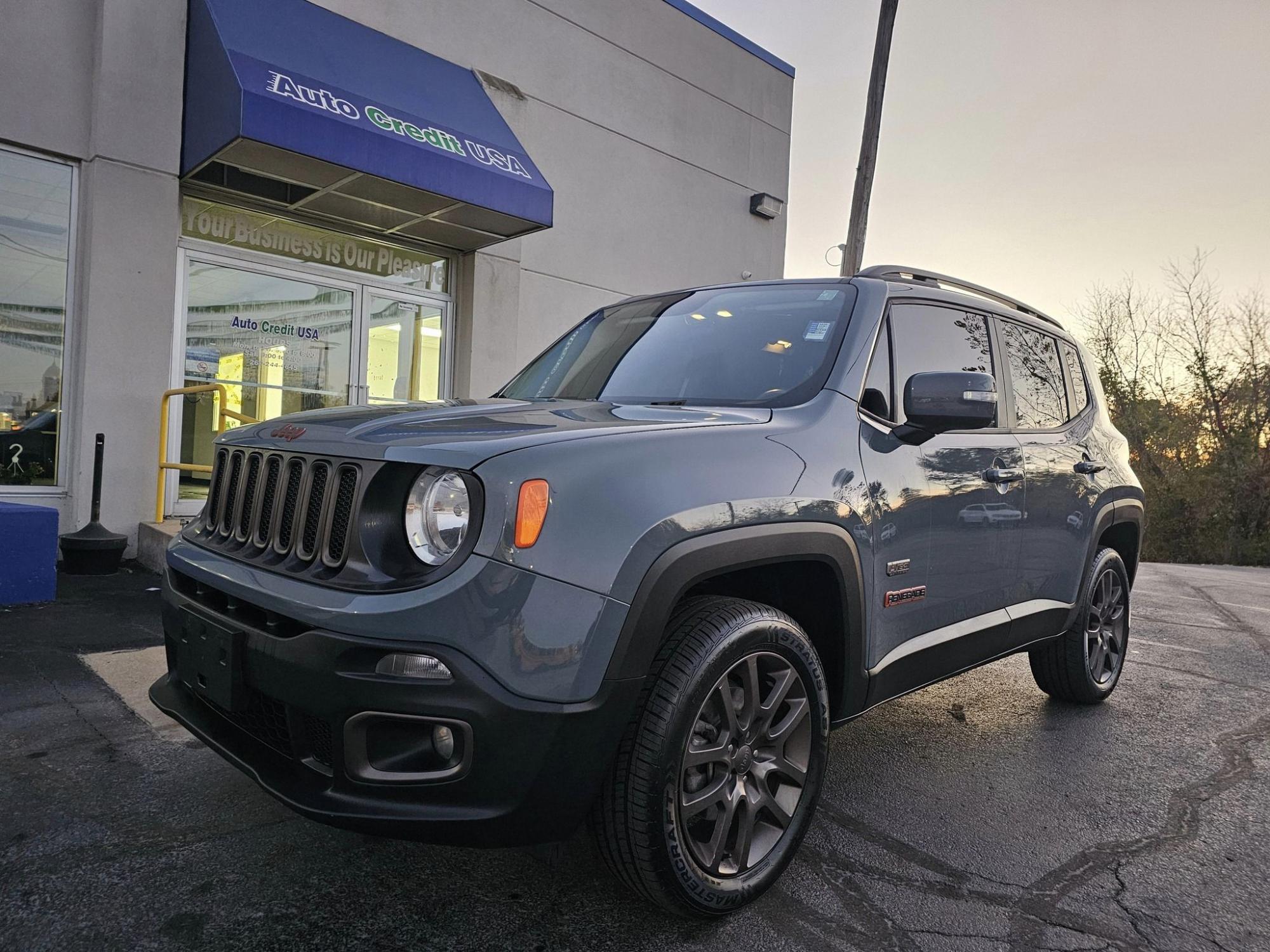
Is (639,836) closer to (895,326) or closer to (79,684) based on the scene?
(895,326)

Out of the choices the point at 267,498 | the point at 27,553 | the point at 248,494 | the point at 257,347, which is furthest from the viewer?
the point at 257,347

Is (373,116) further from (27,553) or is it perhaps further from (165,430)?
(27,553)

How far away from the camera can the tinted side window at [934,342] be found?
3217mm

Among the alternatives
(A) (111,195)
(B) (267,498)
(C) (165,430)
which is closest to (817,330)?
(B) (267,498)

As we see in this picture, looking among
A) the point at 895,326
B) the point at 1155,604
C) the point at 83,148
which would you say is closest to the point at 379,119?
the point at 83,148

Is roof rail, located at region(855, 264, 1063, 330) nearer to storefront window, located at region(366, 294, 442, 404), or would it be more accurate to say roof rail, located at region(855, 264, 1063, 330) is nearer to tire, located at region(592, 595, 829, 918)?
tire, located at region(592, 595, 829, 918)

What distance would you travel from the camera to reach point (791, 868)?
2.67 metres

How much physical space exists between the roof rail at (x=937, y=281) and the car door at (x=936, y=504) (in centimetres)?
15

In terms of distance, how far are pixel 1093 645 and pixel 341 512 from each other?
12.6 feet

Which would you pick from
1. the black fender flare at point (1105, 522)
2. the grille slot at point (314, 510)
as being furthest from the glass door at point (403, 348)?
the grille slot at point (314, 510)

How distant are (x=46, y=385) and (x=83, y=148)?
195 cm

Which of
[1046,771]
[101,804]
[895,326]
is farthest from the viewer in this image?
[1046,771]

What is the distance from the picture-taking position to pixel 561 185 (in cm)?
1126

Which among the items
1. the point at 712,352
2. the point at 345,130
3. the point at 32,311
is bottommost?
the point at 712,352
